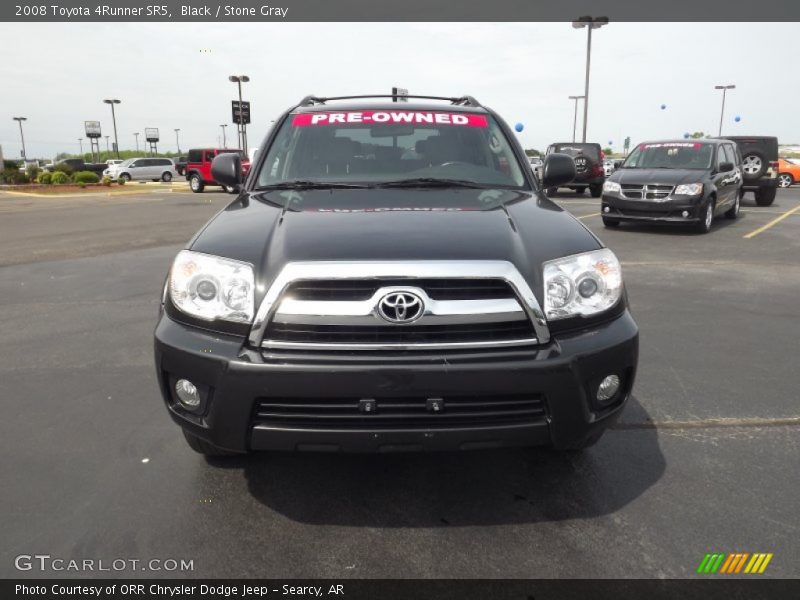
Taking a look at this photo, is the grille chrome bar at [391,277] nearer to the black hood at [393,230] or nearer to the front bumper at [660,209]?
the black hood at [393,230]

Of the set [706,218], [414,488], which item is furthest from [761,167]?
[414,488]

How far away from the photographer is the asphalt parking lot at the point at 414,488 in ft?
7.59

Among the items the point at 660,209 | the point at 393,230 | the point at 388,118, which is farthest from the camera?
the point at 660,209

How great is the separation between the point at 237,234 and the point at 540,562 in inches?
69.4

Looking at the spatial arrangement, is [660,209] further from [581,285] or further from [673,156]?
[581,285]

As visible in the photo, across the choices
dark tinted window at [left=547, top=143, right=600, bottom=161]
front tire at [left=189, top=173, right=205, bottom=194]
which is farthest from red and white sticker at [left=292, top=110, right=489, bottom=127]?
front tire at [left=189, top=173, right=205, bottom=194]

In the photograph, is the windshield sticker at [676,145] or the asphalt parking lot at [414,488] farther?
the windshield sticker at [676,145]

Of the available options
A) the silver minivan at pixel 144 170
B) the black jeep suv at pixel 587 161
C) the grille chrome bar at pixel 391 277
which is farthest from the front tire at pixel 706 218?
the silver minivan at pixel 144 170

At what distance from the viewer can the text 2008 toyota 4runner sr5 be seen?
2.21m

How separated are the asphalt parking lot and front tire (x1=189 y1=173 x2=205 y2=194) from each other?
24.0 meters

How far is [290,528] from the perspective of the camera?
8.14ft

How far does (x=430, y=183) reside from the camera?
3.36 m

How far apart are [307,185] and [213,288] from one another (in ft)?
3.82

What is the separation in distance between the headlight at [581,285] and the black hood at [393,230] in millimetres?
55
